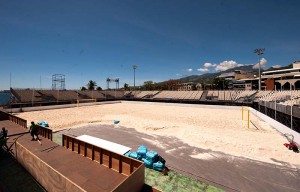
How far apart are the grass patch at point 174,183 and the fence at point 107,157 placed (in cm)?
217

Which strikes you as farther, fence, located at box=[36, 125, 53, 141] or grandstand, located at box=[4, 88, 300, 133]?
grandstand, located at box=[4, 88, 300, 133]

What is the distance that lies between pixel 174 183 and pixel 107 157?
13.8 ft

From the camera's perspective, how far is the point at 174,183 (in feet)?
33.1

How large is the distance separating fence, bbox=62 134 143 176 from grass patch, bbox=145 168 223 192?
217 centimetres

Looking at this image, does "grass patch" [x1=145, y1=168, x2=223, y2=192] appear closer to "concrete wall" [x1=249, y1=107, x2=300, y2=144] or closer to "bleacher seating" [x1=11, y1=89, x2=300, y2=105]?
"concrete wall" [x1=249, y1=107, x2=300, y2=144]

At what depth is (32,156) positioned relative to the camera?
9797mm

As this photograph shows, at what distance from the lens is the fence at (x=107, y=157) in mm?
8677

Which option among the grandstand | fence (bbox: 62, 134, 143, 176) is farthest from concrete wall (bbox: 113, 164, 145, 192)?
the grandstand

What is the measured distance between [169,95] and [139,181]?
2214 inches

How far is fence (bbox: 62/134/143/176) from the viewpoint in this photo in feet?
28.5

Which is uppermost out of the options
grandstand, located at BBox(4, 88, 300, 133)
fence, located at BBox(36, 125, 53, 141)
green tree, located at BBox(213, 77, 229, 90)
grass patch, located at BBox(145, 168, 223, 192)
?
green tree, located at BBox(213, 77, 229, 90)

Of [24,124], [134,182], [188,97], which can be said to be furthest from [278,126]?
[188,97]

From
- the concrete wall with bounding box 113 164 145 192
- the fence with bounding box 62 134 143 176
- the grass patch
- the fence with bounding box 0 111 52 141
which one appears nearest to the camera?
the concrete wall with bounding box 113 164 145 192

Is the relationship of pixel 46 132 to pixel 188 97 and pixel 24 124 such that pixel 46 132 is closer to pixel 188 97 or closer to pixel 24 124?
pixel 24 124
